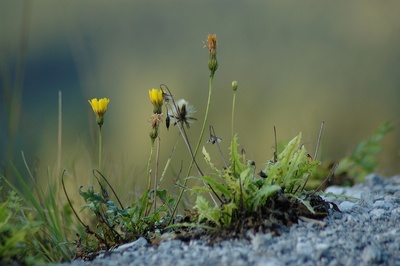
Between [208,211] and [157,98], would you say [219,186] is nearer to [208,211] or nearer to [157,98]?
[208,211]

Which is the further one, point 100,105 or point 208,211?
point 100,105

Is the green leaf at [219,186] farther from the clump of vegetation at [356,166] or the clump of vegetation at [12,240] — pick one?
the clump of vegetation at [356,166]

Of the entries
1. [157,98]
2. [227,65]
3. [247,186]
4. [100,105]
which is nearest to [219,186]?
[247,186]

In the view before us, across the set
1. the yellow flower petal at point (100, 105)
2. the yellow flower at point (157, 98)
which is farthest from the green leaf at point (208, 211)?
the yellow flower petal at point (100, 105)

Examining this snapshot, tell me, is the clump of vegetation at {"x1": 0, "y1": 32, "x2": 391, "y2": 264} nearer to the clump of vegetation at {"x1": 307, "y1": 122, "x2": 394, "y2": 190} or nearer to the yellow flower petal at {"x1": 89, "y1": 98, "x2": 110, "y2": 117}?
the yellow flower petal at {"x1": 89, "y1": 98, "x2": 110, "y2": 117}

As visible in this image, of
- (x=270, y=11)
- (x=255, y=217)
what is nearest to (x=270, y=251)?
(x=255, y=217)

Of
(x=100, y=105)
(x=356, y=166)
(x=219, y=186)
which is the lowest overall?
(x=356, y=166)

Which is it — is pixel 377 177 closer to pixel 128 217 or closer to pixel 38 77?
pixel 128 217
